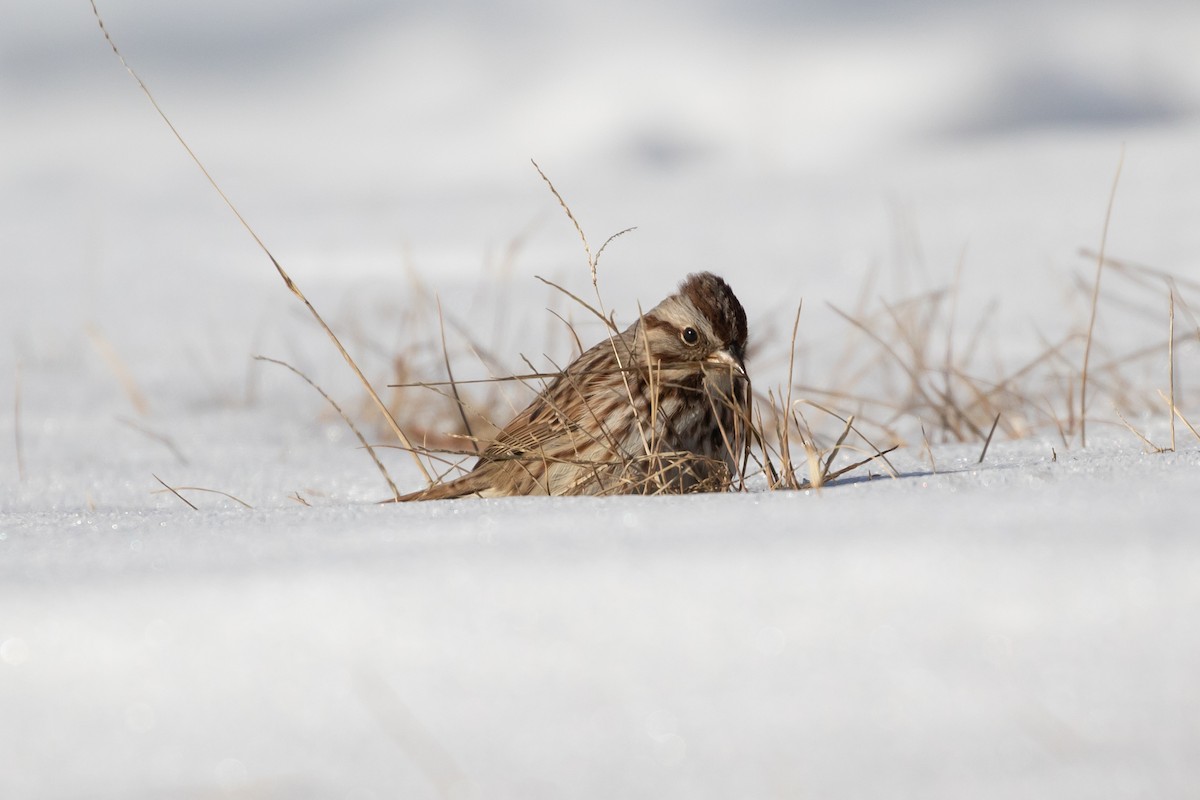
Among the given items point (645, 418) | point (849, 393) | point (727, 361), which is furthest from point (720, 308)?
point (849, 393)

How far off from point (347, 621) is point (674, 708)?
410mm

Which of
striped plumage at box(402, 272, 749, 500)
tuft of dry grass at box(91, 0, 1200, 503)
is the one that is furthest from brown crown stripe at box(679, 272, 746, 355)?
tuft of dry grass at box(91, 0, 1200, 503)

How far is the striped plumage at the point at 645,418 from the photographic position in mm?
2779

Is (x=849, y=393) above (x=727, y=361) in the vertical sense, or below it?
below

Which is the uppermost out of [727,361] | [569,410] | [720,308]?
[720,308]

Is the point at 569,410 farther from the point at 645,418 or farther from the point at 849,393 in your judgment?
the point at 849,393

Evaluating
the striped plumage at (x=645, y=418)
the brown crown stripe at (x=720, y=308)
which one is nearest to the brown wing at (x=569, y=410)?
the striped plumage at (x=645, y=418)

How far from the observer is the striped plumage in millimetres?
2779

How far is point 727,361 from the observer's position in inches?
123

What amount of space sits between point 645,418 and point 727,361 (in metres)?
0.31

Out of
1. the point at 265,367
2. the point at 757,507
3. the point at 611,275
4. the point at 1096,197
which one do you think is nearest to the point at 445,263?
the point at 611,275

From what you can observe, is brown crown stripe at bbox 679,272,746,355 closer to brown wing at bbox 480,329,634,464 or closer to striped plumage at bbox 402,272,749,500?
striped plumage at bbox 402,272,749,500

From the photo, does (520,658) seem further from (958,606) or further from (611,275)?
(611,275)

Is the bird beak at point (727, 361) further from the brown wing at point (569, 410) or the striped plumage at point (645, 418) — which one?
the brown wing at point (569, 410)
